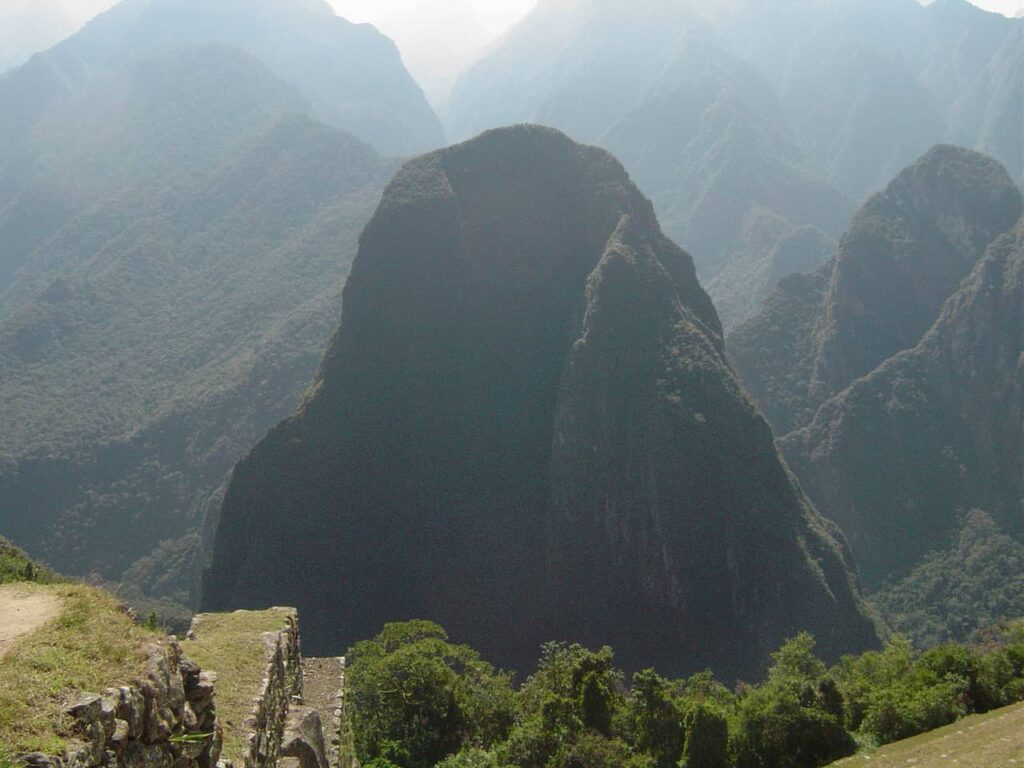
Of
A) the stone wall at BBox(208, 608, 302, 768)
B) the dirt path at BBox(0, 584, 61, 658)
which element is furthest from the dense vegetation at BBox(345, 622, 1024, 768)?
the dirt path at BBox(0, 584, 61, 658)

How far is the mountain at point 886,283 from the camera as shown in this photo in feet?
296

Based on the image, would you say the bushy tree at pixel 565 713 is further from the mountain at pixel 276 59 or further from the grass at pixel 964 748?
the mountain at pixel 276 59

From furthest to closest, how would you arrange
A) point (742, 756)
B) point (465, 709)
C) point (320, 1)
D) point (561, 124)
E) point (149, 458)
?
point (320, 1) < point (561, 124) < point (149, 458) < point (465, 709) < point (742, 756)

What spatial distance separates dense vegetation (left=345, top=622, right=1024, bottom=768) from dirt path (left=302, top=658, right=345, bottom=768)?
1.55 m

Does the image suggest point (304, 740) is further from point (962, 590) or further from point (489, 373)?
point (962, 590)

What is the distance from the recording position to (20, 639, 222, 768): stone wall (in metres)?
5.11

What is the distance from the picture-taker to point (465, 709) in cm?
2044

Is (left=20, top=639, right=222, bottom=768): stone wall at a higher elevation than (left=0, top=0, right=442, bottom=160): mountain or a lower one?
lower

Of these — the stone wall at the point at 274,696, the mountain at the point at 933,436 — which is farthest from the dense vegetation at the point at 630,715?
the mountain at the point at 933,436

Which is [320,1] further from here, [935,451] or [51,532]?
[935,451]

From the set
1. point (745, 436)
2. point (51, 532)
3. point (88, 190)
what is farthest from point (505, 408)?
point (88, 190)

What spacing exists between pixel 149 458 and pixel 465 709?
65443 millimetres

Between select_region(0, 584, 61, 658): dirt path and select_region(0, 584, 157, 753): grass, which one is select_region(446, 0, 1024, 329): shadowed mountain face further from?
select_region(0, 584, 157, 753): grass

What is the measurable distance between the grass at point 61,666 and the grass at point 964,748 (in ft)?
40.4
